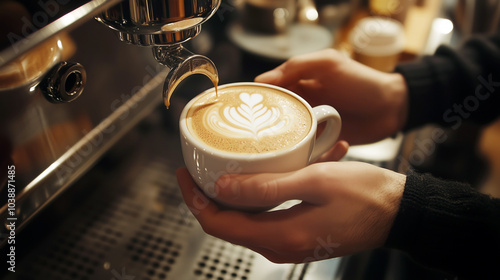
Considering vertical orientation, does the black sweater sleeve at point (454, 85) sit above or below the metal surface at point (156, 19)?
below

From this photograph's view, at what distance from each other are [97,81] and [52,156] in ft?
0.46

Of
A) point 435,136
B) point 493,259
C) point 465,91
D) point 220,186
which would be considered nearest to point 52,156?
point 220,186

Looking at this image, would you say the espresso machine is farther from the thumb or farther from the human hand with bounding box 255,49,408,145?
the human hand with bounding box 255,49,408,145

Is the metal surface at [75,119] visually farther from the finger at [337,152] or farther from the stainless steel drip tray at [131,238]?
the finger at [337,152]

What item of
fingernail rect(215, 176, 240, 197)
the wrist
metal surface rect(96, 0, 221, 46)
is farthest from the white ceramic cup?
the wrist

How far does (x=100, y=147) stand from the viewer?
0.69 meters

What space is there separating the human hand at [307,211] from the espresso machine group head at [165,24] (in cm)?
15

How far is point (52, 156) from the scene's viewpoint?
60cm

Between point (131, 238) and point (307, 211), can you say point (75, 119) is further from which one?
point (307, 211)

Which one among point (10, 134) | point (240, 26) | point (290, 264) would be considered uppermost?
point (10, 134)

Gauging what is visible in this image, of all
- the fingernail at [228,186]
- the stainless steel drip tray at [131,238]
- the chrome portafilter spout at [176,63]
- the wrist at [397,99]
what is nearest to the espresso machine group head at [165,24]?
the chrome portafilter spout at [176,63]

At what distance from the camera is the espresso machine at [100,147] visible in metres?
0.45

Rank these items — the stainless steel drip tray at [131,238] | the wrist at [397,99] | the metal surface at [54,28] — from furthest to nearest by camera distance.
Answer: the wrist at [397,99], the stainless steel drip tray at [131,238], the metal surface at [54,28]

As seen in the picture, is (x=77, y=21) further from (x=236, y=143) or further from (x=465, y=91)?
(x=465, y=91)
